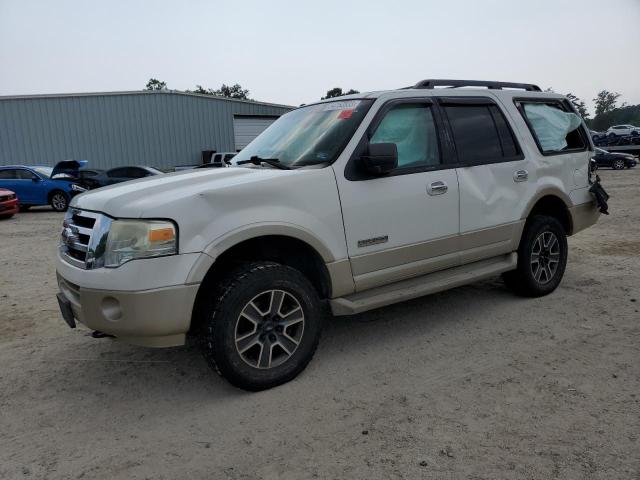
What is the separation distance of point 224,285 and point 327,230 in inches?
32.1

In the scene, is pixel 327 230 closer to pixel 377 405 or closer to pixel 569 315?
pixel 377 405

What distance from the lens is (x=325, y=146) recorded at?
3.72 metres

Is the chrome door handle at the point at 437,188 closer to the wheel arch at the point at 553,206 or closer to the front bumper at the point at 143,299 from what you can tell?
the wheel arch at the point at 553,206

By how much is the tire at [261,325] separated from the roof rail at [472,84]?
2184 millimetres

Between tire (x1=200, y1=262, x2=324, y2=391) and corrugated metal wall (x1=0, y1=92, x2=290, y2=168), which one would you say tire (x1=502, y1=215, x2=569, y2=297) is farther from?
corrugated metal wall (x1=0, y1=92, x2=290, y2=168)

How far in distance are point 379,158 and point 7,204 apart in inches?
557

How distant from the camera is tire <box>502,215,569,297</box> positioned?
4801 mm

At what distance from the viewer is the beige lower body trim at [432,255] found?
12.2 ft

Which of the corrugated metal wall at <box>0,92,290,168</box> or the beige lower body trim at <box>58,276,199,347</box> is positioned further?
the corrugated metal wall at <box>0,92,290,168</box>

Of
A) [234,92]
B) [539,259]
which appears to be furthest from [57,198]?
[234,92]

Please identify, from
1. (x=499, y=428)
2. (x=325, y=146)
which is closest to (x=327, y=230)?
(x=325, y=146)

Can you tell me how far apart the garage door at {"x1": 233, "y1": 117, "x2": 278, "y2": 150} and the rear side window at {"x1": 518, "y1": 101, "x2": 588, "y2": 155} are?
2565cm

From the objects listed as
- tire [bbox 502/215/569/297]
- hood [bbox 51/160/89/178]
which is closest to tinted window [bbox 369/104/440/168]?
tire [bbox 502/215/569/297]

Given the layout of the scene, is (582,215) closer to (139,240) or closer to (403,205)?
(403,205)
